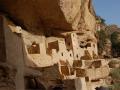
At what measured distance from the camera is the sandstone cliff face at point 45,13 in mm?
22531

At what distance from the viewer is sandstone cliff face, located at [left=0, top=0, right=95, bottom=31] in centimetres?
2253

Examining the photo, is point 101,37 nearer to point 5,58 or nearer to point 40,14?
point 40,14

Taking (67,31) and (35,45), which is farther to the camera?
(67,31)

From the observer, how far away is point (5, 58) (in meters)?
7.78

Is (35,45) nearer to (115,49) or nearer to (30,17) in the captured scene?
(30,17)

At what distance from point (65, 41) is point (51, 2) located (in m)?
4.68

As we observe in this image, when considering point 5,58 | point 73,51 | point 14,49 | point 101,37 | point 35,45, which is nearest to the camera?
point 5,58

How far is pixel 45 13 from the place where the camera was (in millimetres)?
23797

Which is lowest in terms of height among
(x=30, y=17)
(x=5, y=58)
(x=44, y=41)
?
(x=5, y=58)

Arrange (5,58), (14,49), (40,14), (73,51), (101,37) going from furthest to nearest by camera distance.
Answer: (101,37), (73,51), (40,14), (14,49), (5,58)

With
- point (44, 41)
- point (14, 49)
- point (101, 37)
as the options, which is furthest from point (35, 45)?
point (101, 37)

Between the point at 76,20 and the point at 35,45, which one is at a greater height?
the point at 76,20

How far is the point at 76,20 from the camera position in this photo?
26203 millimetres

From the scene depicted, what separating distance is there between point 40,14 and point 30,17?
0.76 m
